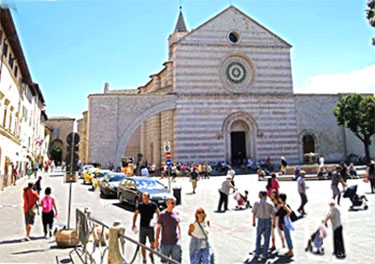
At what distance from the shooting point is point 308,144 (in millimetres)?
32281

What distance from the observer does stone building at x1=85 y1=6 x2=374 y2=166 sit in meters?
29.3

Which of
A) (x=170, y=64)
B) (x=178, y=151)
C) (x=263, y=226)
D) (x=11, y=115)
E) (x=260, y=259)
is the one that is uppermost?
(x=170, y=64)

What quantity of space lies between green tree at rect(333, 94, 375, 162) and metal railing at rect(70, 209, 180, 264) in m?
29.3

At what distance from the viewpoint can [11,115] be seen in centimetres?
2178

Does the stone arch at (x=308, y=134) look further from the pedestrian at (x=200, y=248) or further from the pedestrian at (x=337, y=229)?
the pedestrian at (x=200, y=248)

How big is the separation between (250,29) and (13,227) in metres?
29.1

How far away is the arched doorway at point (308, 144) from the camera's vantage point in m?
32.2

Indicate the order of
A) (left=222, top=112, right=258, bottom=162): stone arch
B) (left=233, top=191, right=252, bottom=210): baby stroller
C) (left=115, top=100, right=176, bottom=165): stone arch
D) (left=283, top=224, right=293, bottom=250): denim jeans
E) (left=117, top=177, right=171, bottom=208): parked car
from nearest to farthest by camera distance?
1. (left=283, top=224, right=293, bottom=250): denim jeans
2. (left=117, top=177, right=171, bottom=208): parked car
3. (left=233, top=191, right=252, bottom=210): baby stroller
4. (left=115, top=100, right=176, bottom=165): stone arch
5. (left=222, top=112, right=258, bottom=162): stone arch

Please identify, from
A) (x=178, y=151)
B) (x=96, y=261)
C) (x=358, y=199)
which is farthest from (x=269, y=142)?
(x=96, y=261)

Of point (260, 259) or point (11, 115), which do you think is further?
point (11, 115)

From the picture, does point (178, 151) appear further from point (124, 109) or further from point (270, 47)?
point (270, 47)

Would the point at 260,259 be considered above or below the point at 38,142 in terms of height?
below

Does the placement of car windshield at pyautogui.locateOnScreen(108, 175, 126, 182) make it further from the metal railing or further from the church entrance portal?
the church entrance portal

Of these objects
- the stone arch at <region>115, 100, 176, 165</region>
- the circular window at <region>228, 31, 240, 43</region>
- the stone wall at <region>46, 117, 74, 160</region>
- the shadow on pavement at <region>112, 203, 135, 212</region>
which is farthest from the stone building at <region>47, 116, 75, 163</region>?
the shadow on pavement at <region>112, 203, 135, 212</region>
